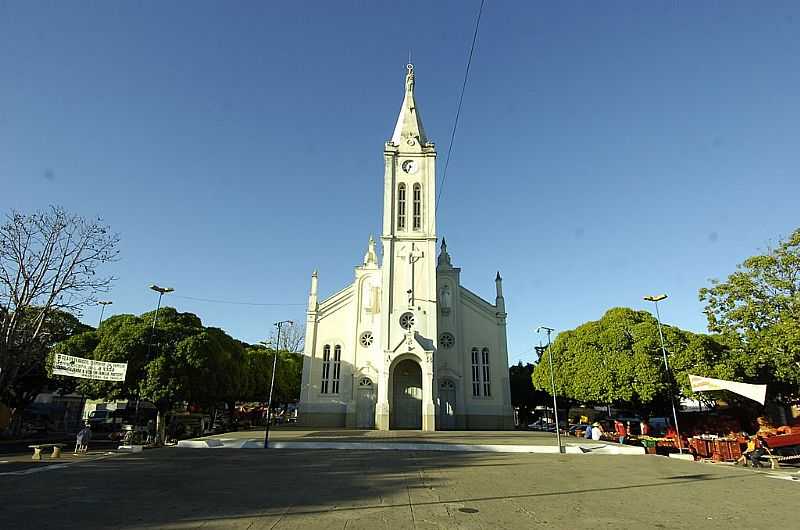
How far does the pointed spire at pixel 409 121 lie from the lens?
139ft

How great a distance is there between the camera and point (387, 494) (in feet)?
33.2

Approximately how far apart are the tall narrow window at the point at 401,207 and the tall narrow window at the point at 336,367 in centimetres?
1202

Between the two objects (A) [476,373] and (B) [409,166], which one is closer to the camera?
(A) [476,373]

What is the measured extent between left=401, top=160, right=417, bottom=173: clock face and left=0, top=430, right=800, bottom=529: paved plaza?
29.0m

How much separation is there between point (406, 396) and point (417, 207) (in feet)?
54.4

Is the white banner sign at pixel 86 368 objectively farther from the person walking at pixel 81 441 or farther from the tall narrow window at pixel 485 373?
the tall narrow window at pixel 485 373

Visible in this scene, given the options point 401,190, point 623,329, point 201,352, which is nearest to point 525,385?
point 623,329

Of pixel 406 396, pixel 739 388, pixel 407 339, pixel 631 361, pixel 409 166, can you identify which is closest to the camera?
pixel 739 388

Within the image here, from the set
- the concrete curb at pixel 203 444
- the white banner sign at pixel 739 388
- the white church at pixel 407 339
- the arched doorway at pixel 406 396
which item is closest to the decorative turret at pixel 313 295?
the white church at pixel 407 339

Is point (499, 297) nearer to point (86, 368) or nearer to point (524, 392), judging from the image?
point (524, 392)

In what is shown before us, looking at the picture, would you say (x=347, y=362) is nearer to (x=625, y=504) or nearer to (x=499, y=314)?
(x=499, y=314)

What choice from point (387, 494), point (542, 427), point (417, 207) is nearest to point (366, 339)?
point (417, 207)

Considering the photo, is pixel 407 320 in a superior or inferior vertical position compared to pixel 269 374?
superior

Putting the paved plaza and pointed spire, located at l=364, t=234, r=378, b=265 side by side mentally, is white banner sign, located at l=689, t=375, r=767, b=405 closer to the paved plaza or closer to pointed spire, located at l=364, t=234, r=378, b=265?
the paved plaza
